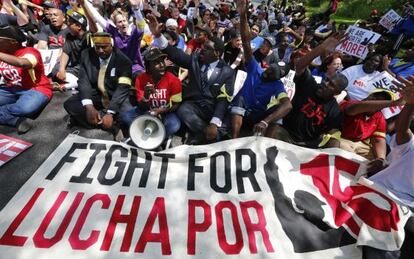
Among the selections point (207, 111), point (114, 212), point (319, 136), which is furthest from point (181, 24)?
point (114, 212)

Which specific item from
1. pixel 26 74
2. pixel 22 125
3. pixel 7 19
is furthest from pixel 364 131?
pixel 7 19

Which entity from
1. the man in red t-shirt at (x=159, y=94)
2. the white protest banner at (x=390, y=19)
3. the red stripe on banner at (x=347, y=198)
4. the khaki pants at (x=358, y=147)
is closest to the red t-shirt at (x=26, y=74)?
the man in red t-shirt at (x=159, y=94)

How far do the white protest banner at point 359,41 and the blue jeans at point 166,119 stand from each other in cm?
333

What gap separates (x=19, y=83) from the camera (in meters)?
4.66

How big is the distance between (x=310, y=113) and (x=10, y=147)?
3992 mm

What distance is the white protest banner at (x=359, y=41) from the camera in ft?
18.7

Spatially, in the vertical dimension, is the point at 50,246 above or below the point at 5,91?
below


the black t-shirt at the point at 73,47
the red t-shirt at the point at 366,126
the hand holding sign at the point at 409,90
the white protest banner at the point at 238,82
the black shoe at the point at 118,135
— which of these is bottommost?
the black shoe at the point at 118,135

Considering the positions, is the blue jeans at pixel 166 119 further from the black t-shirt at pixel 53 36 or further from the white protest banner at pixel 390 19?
the white protest banner at pixel 390 19

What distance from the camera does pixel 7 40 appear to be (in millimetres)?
4293

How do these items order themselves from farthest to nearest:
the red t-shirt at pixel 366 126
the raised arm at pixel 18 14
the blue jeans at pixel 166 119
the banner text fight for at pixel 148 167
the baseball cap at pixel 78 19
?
the raised arm at pixel 18 14, the baseball cap at pixel 78 19, the blue jeans at pixel 166 119, the red t-shirt at pixel 366 126, the banner text fight for at pixel 148 167

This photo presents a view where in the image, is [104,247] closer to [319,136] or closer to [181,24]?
[319,136]

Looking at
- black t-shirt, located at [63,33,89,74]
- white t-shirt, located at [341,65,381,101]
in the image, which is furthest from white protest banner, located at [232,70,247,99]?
black t-shirt, located at [63,33,89,74]

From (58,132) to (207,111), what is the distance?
2.21 metres
